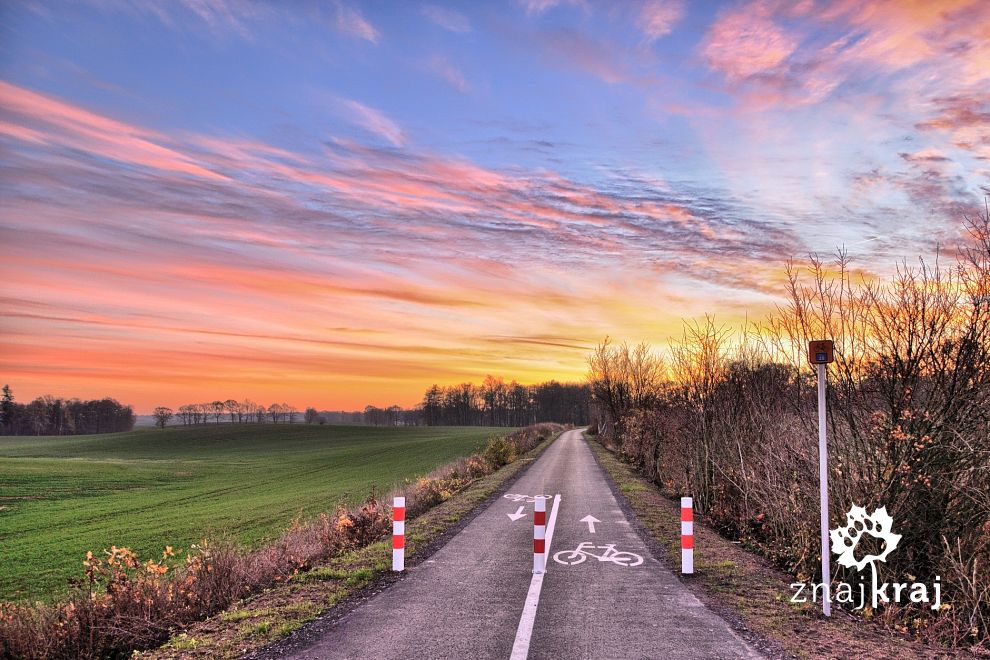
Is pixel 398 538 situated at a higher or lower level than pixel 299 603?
higher

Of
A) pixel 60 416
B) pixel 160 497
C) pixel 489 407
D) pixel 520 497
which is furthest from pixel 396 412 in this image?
pixel 520 497

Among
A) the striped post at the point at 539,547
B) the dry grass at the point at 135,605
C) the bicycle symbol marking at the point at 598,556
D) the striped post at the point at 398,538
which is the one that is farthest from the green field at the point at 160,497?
the striped post at the point at 539,547

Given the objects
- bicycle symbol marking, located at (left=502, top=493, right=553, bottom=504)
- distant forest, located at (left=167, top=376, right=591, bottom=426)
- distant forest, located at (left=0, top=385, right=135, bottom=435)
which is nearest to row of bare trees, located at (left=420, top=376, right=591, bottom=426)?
distant forest, located at (left=167, top=376, right=591, bottom=426)

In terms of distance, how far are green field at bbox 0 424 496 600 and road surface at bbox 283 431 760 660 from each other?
34.2 feet

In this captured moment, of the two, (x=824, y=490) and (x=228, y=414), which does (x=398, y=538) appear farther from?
(x=228, y=414)

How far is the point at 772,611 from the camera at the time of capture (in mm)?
6754

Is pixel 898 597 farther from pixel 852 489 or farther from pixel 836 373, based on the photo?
pixel 836 373

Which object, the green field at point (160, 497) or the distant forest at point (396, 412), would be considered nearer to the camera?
the green field at point (160, 497)

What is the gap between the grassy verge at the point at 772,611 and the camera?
5.63 metres

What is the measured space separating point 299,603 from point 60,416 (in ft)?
533

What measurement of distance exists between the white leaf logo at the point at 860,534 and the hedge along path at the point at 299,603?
5.77 m

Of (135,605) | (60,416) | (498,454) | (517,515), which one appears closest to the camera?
(135,605)

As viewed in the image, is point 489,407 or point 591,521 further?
point 489,407

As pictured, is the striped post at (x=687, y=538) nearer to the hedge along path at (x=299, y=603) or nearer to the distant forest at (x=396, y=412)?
the hedge along path at (x=299, y=603)
